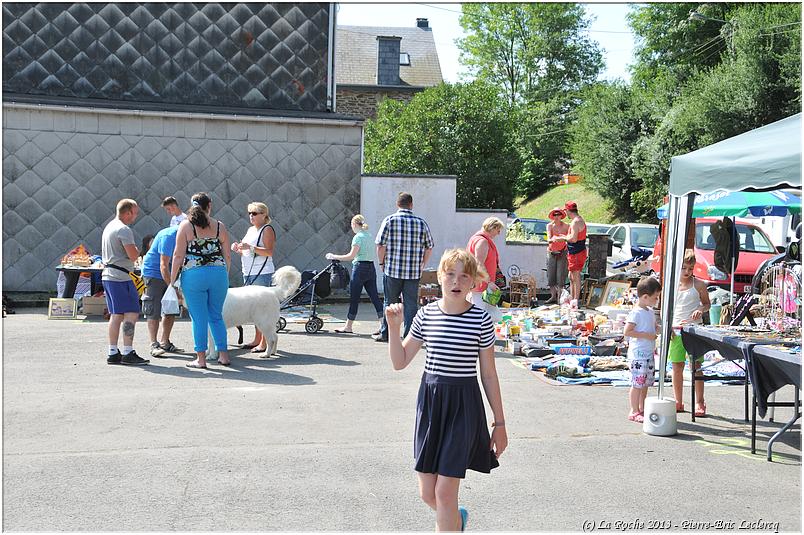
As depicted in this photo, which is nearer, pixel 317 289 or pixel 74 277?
pixel 317 289

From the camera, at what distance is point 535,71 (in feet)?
202

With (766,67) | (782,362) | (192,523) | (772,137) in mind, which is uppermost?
(766,67)

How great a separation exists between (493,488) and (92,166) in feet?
42.2

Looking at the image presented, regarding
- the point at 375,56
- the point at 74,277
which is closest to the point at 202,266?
the point at 74,277

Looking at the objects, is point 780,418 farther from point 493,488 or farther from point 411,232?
point 411,232

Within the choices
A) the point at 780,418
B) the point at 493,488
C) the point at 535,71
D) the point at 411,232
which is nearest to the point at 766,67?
the point at 411,232

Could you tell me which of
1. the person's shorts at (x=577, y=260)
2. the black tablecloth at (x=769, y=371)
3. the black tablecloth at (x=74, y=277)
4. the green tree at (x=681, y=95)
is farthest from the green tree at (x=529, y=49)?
the black tablecloth at (x=769, y=371)

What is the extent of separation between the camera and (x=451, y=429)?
14.9 feet

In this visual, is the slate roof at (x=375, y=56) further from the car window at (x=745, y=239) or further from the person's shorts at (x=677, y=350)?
the person's shorts at (x=677, y=350)

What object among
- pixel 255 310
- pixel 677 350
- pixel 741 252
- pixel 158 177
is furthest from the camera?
pixel 741 252

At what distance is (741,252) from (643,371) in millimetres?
11067

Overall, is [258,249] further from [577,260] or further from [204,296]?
[577,260]

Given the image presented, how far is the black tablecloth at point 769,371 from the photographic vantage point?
20.7 feet

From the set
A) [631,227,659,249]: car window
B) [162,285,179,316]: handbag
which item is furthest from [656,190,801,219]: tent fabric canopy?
[162,285,179,316]: handbag
